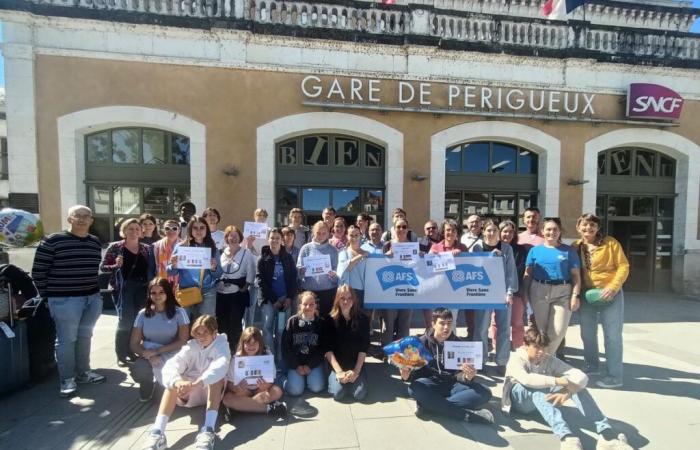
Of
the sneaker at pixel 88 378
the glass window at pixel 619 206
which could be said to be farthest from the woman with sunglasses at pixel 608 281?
the glass window at pixel 619 206

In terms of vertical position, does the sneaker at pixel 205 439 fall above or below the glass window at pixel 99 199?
below

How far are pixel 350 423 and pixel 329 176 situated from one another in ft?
20.4

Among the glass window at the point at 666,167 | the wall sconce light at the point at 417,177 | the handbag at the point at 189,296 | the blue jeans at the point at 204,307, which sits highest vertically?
the glass window at the point at 666,167

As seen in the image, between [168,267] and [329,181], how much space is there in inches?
196

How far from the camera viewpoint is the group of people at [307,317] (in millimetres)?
3312

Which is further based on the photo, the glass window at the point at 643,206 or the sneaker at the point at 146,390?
the glass window at the point at 643,206

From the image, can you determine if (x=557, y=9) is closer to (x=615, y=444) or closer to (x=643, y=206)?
(x=643, y=206)

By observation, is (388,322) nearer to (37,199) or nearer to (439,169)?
(439,169)

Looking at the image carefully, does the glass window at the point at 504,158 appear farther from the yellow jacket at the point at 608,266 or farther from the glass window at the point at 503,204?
the yellow jacket at the point at 608,266

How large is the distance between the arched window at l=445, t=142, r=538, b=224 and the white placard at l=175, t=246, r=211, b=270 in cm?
652

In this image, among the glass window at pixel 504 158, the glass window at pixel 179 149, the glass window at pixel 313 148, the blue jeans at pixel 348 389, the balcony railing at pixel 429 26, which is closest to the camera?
the blue jeans at pixel 348 389

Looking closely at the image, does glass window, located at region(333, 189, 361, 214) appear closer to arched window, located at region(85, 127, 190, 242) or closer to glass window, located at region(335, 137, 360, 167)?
glass window, located at region(335, 137, 360, 167)

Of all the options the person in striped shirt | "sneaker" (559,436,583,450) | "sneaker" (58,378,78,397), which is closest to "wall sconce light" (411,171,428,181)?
"sneaker" (559,436,583,450)

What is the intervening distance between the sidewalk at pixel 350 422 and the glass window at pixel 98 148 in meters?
5.64
